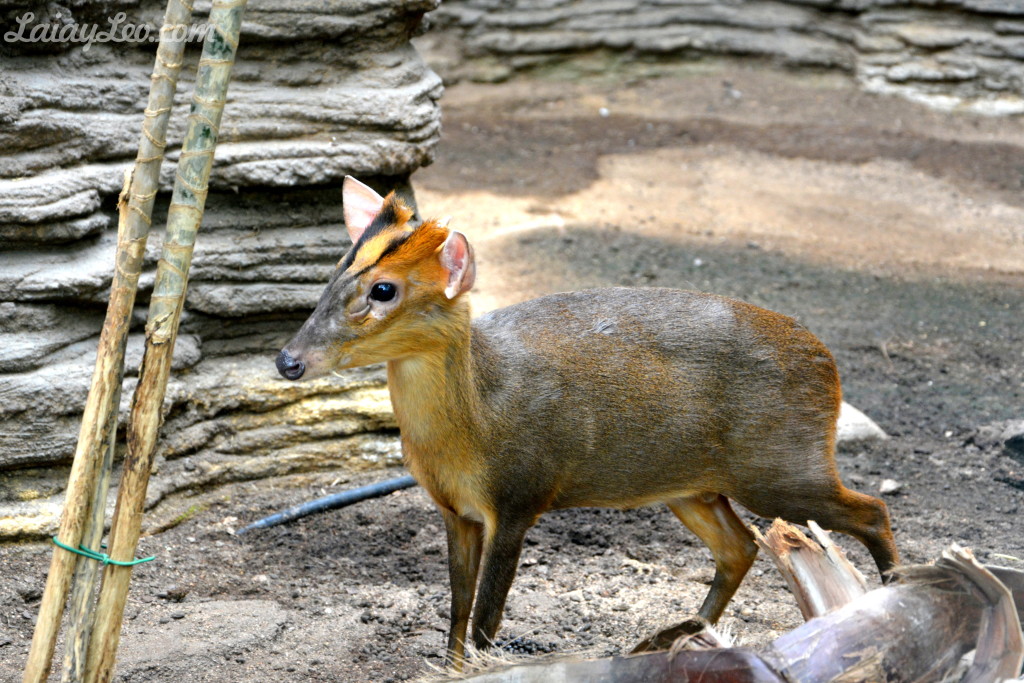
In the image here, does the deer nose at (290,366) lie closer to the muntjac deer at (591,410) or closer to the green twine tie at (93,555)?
the muntjac deer at (591,410)

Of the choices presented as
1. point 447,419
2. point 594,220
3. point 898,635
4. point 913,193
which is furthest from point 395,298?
point 913,193

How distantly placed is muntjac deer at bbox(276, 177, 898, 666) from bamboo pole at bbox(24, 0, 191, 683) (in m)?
0.75

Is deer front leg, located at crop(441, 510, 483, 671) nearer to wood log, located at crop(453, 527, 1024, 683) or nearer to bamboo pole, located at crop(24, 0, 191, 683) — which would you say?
wood log, located at crop(453, 527, 1024, 683)

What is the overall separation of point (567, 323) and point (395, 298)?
0.76 meters

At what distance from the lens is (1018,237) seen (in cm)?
933

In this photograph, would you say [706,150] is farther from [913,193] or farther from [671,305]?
[671,305]

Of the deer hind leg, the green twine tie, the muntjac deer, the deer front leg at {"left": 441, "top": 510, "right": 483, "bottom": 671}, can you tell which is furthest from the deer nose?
the deer hind leg

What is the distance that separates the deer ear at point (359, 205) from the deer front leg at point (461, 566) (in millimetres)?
1035

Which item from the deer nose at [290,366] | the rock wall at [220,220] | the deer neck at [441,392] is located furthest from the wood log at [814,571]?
the rock wall at [220,220]

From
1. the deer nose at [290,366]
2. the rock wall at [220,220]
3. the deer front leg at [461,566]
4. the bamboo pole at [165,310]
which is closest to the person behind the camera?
the bamboo pole at [165,310]

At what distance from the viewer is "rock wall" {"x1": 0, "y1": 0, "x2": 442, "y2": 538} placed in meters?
4.67

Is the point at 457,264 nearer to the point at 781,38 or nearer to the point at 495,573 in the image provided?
the point at 495,573

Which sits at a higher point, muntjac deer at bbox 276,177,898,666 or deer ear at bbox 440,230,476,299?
deer ear at bbox 440,230,476,299

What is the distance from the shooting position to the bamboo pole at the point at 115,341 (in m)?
3.00
